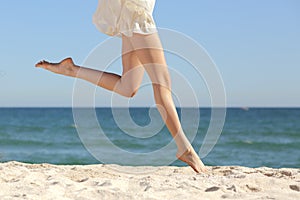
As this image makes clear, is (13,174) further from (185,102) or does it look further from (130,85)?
(185,102)

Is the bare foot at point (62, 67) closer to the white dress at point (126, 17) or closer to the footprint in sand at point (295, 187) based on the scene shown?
the white dress at point (126, 17)

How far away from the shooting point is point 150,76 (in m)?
3.22

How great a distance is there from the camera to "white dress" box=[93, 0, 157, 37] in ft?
10.4

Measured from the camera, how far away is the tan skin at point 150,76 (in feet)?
10.4

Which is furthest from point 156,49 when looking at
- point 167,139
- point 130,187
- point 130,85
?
point 167,139

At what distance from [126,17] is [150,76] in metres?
0.43

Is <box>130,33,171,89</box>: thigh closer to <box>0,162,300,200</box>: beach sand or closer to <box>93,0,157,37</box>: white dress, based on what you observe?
<box>93,0,157,37</box>: white dress

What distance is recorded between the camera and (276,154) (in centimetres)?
1092

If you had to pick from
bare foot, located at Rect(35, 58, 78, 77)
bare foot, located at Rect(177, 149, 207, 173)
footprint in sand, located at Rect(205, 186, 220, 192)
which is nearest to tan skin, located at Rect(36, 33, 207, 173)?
bare foot, located at Rect(177, 149, 207, 173)

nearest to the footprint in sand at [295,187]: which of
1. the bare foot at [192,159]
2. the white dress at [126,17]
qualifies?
the bare foot at [192,159]

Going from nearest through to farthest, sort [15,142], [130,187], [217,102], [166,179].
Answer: [130,187] → [166,179] → [217,102] → [15,142]

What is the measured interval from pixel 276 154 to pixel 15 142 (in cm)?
680

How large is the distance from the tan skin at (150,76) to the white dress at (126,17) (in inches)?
2.1

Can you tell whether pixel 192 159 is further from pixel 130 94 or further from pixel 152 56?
pixel 152 56
